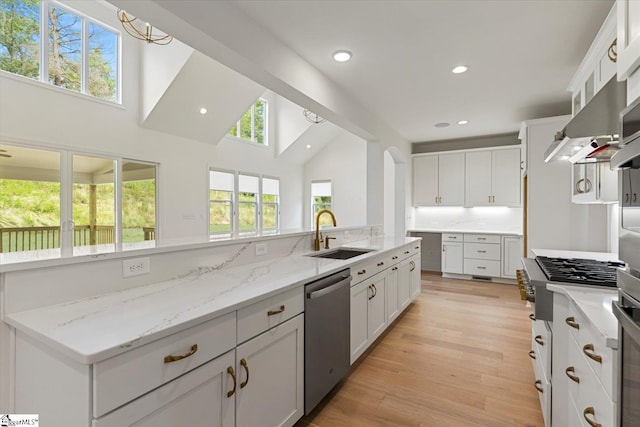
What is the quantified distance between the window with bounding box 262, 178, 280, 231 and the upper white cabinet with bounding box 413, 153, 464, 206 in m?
3.75

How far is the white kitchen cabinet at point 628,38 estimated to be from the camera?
969mm

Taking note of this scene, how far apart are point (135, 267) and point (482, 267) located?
554 cm

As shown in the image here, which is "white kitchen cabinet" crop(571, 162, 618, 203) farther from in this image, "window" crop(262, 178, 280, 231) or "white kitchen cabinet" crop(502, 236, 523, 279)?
"window" crop(262, 178, 280, 231)

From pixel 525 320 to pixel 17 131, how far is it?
22.1 ft

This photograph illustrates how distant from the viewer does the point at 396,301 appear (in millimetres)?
3387

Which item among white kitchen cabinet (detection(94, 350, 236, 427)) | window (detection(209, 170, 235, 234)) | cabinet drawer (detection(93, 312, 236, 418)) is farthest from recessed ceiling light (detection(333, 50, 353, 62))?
window (detection(209, 170, 235, 234))

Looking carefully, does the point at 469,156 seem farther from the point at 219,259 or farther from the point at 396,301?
the point at 219,259

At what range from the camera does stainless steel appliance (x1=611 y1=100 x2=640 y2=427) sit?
821 millimetres

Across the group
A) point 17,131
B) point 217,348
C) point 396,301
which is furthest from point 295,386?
point 17,131

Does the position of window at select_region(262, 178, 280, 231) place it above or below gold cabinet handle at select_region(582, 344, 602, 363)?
above

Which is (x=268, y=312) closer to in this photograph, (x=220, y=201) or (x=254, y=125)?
(x=220, y=201)

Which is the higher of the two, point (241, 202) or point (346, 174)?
point (346, 174)

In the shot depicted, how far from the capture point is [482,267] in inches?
217

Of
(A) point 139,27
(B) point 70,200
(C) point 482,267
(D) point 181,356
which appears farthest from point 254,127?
(D) point 181,356
